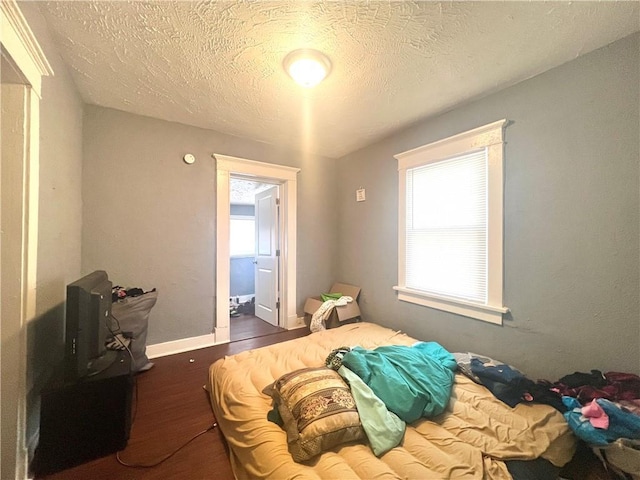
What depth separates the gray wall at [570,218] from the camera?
1519 millimetres

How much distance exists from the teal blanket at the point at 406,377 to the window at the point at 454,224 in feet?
2.33

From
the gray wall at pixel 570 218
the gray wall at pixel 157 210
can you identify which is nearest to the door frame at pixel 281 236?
the gray wall at pixel 157 210

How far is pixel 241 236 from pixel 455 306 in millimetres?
4730

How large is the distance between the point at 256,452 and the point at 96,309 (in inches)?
47.6

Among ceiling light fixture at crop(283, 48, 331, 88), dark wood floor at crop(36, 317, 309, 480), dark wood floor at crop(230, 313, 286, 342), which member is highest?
ceiling light fixture at crop(283, 48, 331, 88)

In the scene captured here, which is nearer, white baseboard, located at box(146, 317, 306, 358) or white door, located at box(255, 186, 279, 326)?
white baseboard, located at box(146, 317, 306, 358)

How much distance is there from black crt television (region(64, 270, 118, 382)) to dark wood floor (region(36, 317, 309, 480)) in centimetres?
48

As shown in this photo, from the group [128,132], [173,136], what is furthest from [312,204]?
[128,132]

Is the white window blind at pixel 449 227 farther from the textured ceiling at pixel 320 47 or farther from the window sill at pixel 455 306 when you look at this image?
the textured ceiling at pixel 320 47

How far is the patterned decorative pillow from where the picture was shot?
1.12m

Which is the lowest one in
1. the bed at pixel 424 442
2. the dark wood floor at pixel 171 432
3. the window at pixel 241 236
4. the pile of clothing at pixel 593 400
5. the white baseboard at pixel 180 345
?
the dark wood floor at pixel 171 432

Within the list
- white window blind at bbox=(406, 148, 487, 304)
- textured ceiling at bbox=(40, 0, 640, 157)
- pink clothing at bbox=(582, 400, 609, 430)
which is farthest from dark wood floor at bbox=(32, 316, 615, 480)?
textured ceiling at bbox=(40, 0, 640, 157)

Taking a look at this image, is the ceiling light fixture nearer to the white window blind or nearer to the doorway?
the white window blind

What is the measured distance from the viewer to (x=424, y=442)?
1.23 meters
